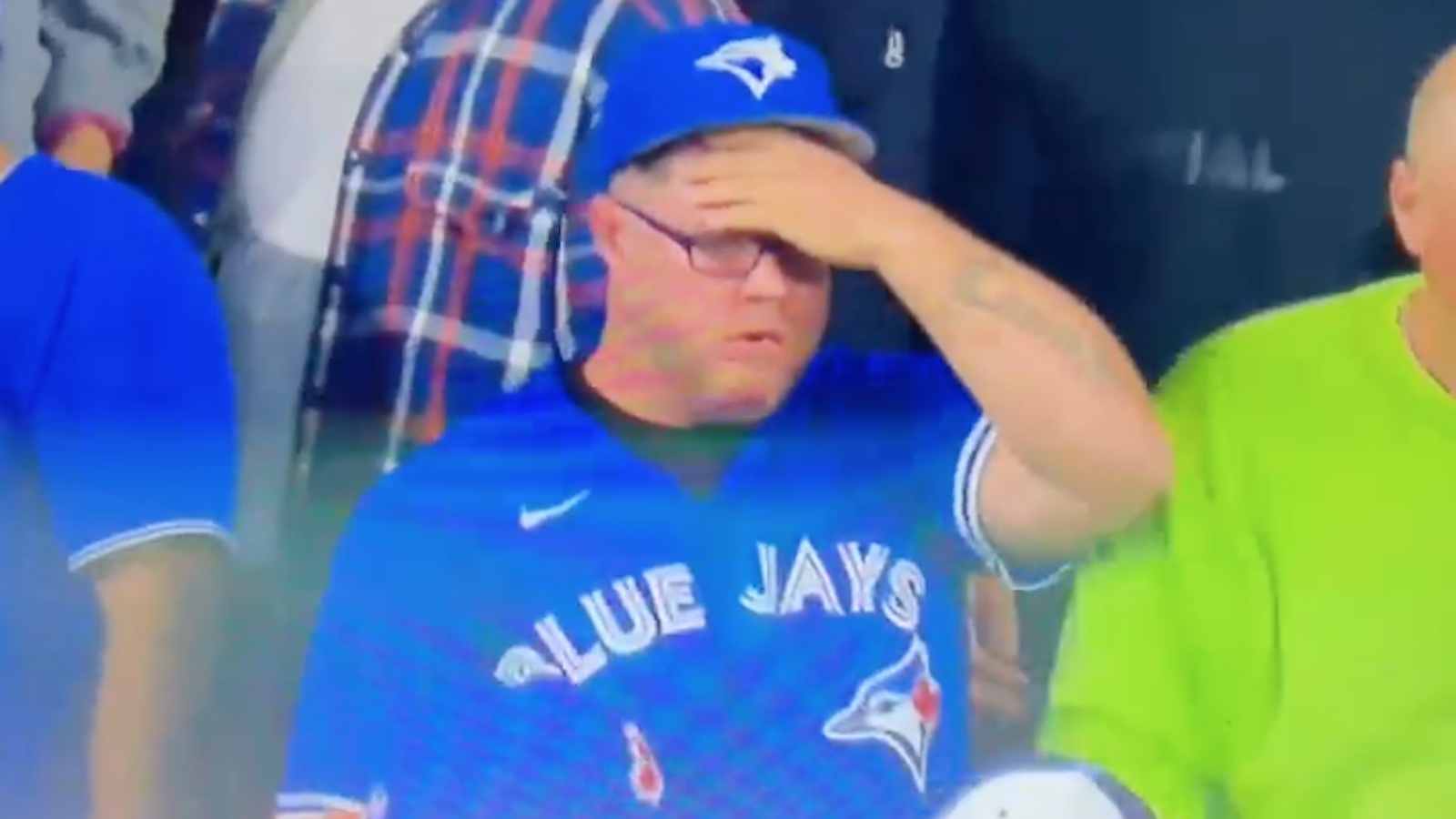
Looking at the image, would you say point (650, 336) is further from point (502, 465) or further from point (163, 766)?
point (163, 766)

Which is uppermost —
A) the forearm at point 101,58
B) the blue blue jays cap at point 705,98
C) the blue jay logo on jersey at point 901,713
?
the forearm at point 101,58

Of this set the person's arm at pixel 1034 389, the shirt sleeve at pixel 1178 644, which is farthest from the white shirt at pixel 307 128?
the shirt sleeve at pixel 1178 644

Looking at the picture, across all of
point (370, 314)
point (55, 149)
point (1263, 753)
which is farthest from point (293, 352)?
point (1263, 753)

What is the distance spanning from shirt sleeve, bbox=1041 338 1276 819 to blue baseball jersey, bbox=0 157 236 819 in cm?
45

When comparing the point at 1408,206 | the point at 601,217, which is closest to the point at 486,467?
the point at 601,217

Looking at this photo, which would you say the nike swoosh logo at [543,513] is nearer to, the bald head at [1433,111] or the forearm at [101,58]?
the forearm at [101,58]

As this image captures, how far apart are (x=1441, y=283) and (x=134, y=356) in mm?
667

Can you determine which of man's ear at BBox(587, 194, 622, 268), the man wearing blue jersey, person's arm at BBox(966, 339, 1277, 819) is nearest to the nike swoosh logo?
the man wearing blue jersey

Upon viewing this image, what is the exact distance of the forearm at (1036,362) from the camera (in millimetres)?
997

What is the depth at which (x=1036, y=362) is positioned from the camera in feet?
3.29

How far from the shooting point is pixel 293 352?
1.02m

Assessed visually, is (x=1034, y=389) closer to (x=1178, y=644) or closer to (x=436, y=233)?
(x=1178, y=644)

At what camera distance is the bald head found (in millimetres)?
1029

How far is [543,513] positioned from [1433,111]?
50 centimetres
